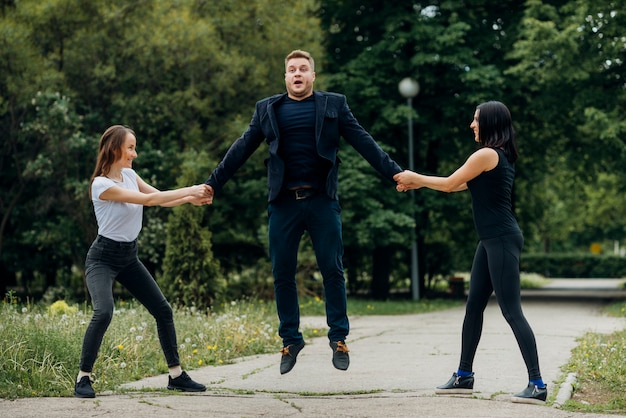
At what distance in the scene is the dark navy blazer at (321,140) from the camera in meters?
6.31

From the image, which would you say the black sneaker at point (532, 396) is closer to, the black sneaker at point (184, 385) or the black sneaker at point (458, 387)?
the black sneaker at point (458, 387)

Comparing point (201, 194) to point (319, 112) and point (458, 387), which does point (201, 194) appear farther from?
point (458, 387)

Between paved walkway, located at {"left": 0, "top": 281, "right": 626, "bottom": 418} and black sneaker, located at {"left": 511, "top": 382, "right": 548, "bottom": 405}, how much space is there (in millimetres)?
84

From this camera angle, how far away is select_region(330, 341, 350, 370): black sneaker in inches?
242

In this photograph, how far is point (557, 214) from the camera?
54.7 meters

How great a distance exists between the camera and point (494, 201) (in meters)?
6.18

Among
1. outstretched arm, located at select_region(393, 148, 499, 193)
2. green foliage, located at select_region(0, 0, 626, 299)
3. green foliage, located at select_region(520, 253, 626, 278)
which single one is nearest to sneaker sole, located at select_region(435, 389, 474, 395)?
outstretched arm, located at select_region(393, 148, 499, 193)

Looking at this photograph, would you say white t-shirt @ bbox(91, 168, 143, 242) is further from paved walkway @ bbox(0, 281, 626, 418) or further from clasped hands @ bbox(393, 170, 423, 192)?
clasped hands @ bbox(393, 170, 423, 192)

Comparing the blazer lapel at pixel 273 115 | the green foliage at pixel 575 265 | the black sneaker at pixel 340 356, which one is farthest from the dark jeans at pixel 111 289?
the green foliage at pixel 575 265

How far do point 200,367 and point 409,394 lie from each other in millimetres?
2565

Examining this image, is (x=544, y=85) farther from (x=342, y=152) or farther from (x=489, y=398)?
(x=489, y=398)

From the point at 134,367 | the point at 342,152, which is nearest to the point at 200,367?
the point at 134,367

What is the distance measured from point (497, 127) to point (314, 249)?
1661mm

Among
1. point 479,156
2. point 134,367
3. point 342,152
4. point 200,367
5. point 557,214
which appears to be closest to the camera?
point 479,156
